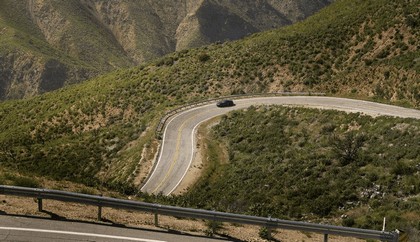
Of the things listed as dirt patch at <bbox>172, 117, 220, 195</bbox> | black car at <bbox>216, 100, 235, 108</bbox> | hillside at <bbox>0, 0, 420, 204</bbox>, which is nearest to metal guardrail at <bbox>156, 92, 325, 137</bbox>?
hillside at <bbox>0, 0, 420, 204</bbox>

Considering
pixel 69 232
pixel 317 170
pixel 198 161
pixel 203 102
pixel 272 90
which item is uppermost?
pixel 272 90

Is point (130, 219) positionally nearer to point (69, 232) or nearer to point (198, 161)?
point (69, 232)

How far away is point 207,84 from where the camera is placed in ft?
200

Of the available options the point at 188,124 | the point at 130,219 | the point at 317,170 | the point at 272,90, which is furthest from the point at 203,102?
the point at 130,219

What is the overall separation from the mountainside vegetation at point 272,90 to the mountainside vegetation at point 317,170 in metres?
0.14

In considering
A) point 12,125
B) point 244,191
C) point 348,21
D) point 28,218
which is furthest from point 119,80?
point 28,218

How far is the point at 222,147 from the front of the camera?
41.9 m

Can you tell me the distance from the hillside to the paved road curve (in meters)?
1.94

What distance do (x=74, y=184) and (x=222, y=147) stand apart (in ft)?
78.4

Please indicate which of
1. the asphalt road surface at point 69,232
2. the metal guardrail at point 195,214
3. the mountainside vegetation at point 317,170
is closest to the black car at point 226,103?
the mountainside vegetation at point 317,170

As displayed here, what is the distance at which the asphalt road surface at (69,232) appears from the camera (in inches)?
484

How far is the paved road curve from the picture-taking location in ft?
117

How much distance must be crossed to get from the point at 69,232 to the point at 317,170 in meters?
18.7

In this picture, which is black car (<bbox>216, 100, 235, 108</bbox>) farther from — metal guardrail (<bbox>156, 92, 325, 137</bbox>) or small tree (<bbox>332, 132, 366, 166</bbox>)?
small tree (<bbox>332, 132, 366, 166</bbox>)
